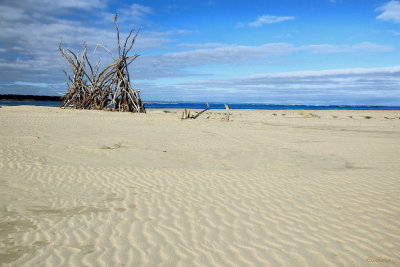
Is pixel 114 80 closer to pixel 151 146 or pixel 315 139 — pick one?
pixel 151 146

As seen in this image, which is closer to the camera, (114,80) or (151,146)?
(151,146)

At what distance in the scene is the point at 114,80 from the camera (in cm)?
1933

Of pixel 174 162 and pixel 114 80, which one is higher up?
pixel 114 80

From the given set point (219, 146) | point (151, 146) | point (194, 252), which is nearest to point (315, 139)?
point (219, 146)

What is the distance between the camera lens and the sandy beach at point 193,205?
10.8ft

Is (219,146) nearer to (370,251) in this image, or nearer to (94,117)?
(370,251)

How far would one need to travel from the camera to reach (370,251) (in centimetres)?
341

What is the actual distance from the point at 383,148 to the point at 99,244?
10.8 metres

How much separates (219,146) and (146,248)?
7.46 meters

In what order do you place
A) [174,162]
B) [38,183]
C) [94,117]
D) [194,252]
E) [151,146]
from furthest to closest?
[94,117], [151,146], [174,162], [38,183], [194,252]

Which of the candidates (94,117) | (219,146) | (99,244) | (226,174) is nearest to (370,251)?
(99,244)

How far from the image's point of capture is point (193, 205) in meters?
4.87

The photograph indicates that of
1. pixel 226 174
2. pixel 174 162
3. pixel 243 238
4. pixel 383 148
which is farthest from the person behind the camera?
pixel 383 148

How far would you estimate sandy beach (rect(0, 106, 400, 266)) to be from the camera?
3303 millimetres
